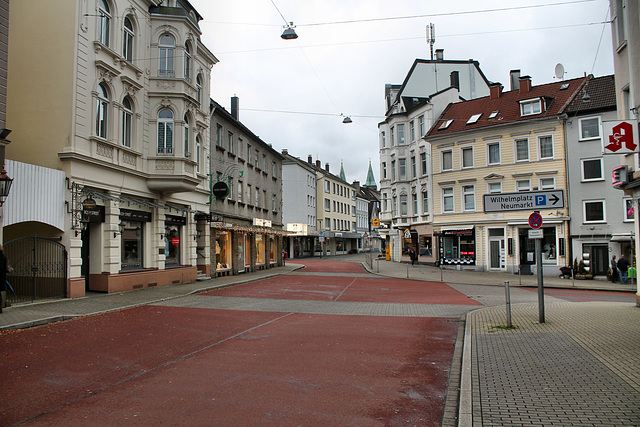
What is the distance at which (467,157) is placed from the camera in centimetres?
3650

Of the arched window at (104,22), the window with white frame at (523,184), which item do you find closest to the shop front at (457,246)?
the window with white frame at (523,184)

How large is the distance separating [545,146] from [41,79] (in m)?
30.0

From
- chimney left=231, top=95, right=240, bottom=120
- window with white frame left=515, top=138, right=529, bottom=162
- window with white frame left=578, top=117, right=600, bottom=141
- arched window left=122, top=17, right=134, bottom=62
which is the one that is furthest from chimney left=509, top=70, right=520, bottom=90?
arched window left=122, top=17, right=134, bottom=62

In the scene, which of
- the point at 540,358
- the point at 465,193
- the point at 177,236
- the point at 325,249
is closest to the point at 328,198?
the point at 325,249

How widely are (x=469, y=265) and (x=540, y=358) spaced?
1162 inches

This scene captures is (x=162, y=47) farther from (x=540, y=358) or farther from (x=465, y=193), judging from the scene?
(x=465, y=193)

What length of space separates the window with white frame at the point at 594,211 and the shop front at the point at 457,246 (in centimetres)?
750

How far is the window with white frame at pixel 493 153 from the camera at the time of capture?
3488cm

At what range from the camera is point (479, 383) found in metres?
6.23

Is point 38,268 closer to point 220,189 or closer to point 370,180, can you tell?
point 220,189

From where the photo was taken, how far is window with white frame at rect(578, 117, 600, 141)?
30.7m

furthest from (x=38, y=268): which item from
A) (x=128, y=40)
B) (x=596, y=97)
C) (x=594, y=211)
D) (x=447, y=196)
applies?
(x=596, y=97)

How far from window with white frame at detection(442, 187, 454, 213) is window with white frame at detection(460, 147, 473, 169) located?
2127mm

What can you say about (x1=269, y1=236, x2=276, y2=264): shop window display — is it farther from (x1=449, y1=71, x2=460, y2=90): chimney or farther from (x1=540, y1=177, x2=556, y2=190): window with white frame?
(x1=449, y1=71, x2=460, y2=90): chimney
